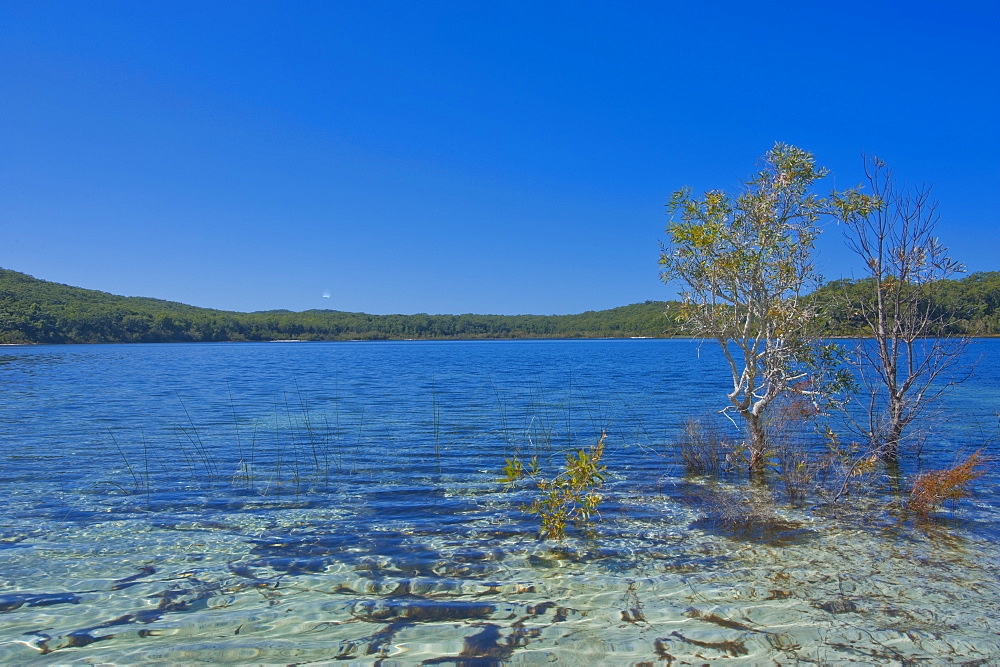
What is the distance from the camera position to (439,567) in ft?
24.1

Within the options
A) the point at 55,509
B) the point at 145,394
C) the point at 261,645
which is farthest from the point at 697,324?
the point at 145,394

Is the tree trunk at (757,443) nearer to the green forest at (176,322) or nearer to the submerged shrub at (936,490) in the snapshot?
the submerged shrub at (936,490)

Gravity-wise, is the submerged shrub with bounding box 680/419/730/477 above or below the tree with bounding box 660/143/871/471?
below

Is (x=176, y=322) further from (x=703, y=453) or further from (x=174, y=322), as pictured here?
(x=703, y=453)

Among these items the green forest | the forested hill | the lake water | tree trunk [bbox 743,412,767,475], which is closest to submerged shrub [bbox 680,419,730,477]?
the lake water

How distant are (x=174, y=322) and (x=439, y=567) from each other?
162 m

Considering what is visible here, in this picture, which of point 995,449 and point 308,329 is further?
point 308,329

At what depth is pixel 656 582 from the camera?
678cm

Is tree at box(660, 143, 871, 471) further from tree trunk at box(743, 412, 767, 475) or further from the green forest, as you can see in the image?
the green forest

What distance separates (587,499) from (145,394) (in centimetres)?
2829

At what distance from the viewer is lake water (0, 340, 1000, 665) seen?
538 cm

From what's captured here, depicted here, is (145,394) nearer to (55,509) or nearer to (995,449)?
(55,509)

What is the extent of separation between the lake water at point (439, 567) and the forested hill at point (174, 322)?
78.0 meters

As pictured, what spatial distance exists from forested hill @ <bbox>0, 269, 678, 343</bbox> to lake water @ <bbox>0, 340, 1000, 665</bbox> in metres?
78.0
